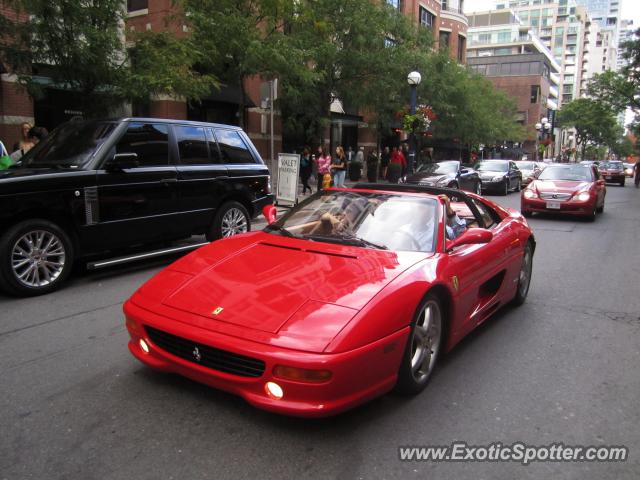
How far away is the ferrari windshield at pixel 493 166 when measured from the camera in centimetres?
2271

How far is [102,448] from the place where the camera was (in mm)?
2836

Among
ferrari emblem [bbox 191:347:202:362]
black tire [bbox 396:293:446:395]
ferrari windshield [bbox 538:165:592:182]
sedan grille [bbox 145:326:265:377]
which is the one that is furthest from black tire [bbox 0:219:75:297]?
ferrari windshield [bbox 538:165:592:182]

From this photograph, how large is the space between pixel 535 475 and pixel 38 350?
12.0 ft

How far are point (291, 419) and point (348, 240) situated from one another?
1460 millimetres

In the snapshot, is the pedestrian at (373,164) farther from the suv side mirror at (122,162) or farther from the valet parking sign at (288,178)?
the suv side mirror at (122,162)

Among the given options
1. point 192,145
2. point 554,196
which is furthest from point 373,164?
point 192,145

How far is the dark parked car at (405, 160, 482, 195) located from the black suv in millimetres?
11310

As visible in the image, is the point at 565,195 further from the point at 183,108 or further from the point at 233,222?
the point at 183,108

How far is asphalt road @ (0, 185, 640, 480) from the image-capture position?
2744 mm

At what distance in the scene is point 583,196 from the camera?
1327 cm

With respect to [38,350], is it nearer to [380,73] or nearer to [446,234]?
[446,234]

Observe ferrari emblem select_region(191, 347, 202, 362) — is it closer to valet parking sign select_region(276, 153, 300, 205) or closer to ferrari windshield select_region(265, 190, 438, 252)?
ferrari windshield select_region(265, 190, 438, 252)

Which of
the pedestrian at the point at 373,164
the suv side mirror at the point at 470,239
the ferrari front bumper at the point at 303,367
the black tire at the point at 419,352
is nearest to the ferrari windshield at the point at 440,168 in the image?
the pedestrian at the point at 373,164

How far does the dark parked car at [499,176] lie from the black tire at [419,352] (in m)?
19.0
